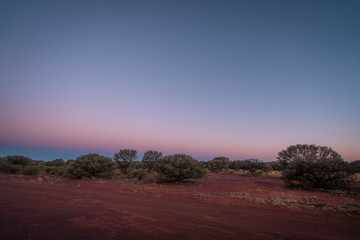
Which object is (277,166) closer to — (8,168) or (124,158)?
(124,158)

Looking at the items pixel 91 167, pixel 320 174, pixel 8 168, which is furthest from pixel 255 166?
pixel 8 168

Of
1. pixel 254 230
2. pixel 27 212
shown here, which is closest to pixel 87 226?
pixel 27 212

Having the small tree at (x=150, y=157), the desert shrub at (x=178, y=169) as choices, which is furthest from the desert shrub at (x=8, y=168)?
the desert shrub at (x=178, y=169)

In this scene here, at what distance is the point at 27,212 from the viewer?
6.57 m

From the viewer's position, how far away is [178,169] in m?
18.0

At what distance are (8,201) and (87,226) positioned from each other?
5630 millimetres

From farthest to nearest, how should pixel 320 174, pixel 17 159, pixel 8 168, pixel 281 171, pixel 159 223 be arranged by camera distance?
pixel 17 159
pixel 8 168
pixel 281 171
pixel 320 174
pixel 159 223

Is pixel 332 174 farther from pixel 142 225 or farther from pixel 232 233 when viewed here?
pixel 142 225

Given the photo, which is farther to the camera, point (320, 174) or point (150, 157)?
point (150, 157)

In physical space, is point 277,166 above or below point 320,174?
below

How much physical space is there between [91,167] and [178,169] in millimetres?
10466

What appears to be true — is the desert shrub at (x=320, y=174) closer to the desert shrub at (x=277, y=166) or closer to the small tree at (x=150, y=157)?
the desert shrub at (x=277, y=166)

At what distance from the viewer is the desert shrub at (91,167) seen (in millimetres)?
20672

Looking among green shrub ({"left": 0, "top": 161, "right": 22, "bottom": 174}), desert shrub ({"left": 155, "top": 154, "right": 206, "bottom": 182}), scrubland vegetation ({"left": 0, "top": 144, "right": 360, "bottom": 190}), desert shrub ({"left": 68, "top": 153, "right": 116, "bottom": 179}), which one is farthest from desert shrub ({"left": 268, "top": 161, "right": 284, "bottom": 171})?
green shrub ({"left": 0, "top": 161, "right": 22, "bottom": 174})
